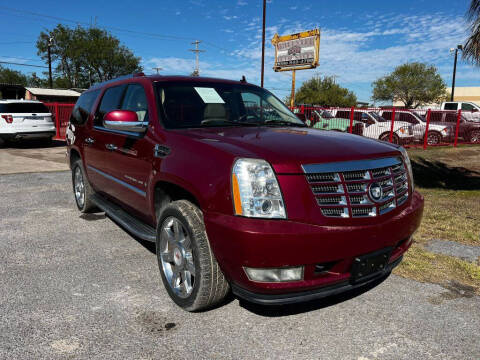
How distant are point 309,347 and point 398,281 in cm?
138

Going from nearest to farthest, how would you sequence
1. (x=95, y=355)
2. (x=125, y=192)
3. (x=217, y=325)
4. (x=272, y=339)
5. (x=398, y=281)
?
(x=95, y=355)
(x=272, y=339)
(x=217, y=325)
(x=398, y=281)
(x=125, y=192)

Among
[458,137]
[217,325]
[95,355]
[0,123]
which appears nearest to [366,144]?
[217,325]

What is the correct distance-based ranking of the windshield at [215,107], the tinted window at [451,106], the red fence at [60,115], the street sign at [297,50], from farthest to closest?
the tinted window at [451,106], the street sign at [297,50], the red fence at [60,115], the windshield at [215,107]

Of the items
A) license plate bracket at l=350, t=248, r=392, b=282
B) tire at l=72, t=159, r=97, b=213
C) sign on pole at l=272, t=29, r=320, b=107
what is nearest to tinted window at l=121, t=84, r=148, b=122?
tire at l=72, t=159, r=97, b=213

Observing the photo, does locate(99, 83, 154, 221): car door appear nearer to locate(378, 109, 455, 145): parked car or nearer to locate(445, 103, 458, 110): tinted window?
locate(378, 109, 455, 145): parked car

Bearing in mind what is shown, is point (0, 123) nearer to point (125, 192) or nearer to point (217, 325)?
point (125, 192)

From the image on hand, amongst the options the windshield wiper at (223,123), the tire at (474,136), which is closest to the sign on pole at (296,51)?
the tire at (474,136)

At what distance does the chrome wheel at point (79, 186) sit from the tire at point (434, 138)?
15.3 meters

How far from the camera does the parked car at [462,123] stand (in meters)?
16.7

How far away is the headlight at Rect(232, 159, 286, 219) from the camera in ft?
7.38

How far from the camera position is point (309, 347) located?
243cm

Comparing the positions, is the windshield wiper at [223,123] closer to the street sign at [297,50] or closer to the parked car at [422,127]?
the parked car at [422,127]

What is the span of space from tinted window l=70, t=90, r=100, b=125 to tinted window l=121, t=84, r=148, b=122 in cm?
105

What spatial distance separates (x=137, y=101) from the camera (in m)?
3.77
